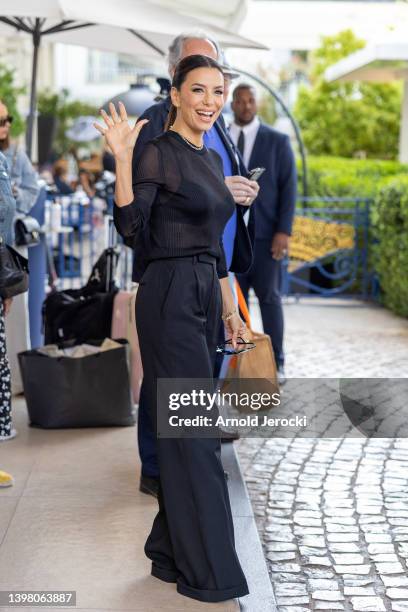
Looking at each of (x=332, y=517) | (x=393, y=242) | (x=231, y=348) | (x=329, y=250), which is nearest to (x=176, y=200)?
(x=231, y=348)

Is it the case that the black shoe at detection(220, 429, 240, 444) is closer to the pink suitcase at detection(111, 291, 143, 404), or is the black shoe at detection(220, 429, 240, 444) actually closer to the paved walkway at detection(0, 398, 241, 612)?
the paved walkway at detection(0, 398, 241, 612)

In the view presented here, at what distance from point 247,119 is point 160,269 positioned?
390 cm

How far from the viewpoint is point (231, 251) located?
547cm

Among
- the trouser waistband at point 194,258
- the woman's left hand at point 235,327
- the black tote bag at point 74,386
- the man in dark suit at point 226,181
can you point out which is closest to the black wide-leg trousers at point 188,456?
the trouser waistband at point 194,258

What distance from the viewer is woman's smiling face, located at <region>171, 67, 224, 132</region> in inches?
153

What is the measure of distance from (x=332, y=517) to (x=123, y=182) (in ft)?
7.38

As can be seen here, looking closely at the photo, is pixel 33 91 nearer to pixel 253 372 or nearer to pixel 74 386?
pixel 74 386

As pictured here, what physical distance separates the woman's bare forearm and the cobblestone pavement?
168 cm

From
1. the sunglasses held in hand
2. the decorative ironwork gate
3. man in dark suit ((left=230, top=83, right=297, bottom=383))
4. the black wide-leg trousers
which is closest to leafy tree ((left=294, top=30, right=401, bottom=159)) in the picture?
the decorative ironwork gate

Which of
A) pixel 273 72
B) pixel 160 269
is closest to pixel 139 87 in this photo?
pixel 160 269

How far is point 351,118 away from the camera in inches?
890

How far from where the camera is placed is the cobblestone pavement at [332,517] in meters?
4.24

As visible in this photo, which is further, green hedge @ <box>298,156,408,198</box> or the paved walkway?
green hedge @ <box>298,156,408,198</box>

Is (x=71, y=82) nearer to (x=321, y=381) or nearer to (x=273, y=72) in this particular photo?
(x=273, y=72)
